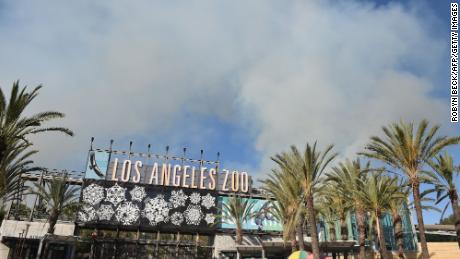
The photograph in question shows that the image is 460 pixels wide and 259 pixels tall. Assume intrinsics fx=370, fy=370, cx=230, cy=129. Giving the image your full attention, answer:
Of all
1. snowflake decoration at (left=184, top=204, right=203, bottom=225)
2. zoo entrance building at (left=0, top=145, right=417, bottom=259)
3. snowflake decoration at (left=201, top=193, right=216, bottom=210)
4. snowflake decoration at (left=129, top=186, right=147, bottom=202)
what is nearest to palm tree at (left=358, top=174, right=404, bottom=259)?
zoo entrance building at (left=0, top=145, right=417, bottom=259)

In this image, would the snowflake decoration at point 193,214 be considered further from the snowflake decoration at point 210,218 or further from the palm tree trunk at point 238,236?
the palm tree trunk at point 238,236

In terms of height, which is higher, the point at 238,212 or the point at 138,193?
the point at 138,193

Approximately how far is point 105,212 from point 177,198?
928cm

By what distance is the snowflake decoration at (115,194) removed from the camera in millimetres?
47188

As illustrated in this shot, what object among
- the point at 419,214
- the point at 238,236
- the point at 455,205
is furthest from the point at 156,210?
the point at 455,205

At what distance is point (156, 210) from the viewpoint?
4844 centimetres

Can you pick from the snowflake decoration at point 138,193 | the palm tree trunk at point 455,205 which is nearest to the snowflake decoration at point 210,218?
the snowflake decoration at point 138,193

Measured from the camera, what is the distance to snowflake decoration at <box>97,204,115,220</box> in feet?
152

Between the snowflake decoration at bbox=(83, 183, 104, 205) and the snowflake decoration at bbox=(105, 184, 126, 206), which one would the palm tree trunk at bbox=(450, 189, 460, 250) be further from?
the snowflake decoration at bbox=(83, 183, 104, 205)

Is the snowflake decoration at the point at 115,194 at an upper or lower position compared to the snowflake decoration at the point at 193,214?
upper

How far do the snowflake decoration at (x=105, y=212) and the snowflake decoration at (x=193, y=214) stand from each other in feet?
31.5

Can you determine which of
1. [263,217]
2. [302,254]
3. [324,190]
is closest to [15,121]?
[302,254]

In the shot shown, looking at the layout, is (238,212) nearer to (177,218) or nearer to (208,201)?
(208,201)

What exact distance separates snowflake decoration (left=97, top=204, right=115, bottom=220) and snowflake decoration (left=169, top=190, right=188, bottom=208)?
7.71m
